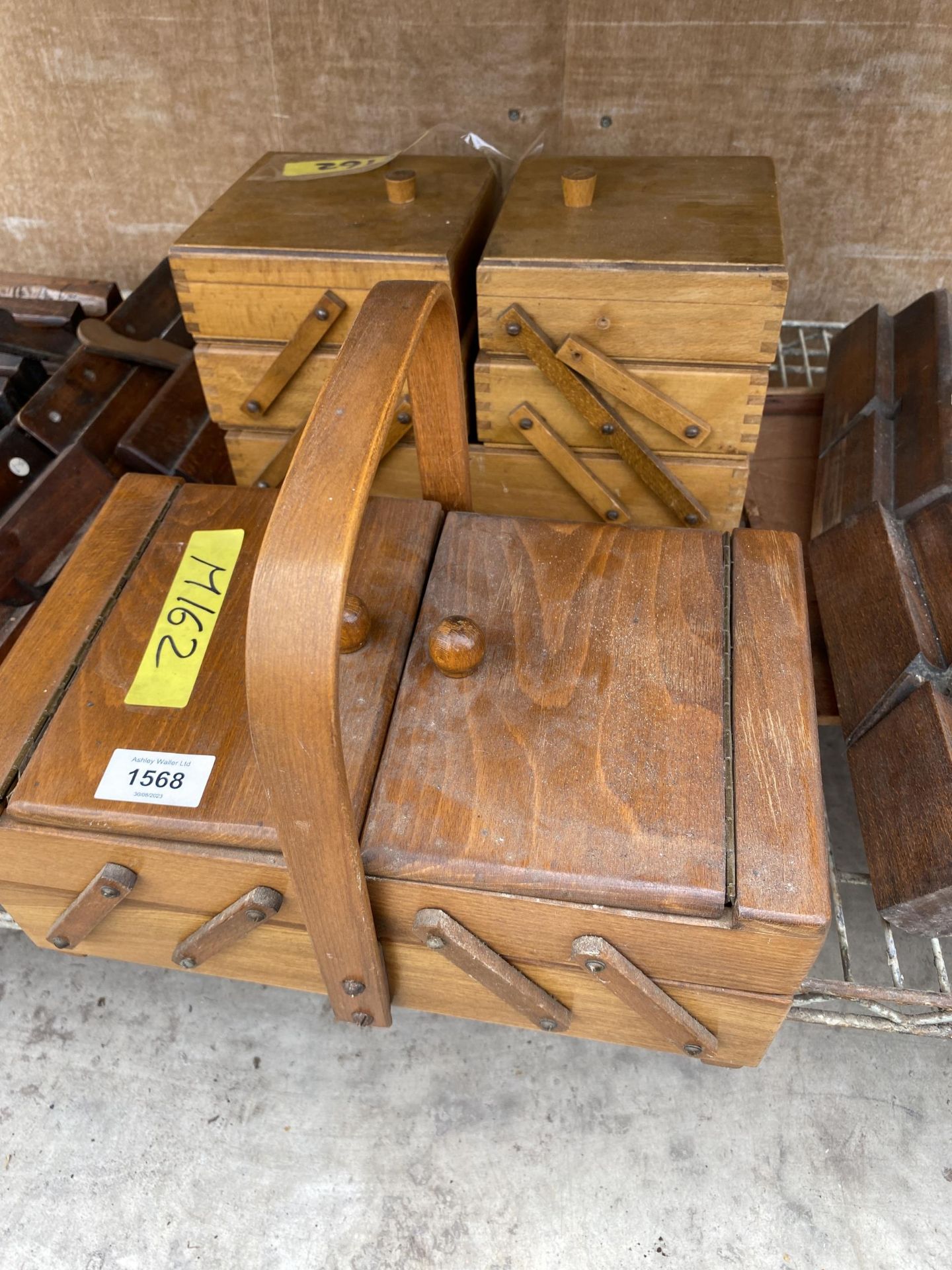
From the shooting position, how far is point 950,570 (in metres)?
1.01

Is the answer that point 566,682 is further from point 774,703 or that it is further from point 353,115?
point 353,115

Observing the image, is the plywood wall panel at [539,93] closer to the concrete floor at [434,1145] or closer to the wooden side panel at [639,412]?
the wooden side panel at [639,412]

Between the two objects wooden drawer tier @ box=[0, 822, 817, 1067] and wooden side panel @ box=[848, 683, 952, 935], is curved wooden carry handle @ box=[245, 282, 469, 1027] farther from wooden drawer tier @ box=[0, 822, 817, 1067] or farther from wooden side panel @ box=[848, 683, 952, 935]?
wooden side panel @ box=[848, 683, 952, 935]

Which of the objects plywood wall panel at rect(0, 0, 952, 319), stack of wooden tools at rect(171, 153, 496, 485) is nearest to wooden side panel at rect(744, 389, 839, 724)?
plywood wall panel at rect(0, 0, 952, 319)

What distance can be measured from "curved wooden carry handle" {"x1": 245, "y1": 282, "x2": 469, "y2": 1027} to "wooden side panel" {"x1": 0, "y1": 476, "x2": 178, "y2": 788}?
0.35 meters

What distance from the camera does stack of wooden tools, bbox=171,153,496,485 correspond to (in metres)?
1.14

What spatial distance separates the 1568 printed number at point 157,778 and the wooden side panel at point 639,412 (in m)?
0.70

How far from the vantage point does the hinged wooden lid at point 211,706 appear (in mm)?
776

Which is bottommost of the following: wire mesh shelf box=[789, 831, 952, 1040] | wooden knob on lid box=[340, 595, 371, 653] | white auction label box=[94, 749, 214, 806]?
wire mesh shelf box=[789, 831, 952, 1040]

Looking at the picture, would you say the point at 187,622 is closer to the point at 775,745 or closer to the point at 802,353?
the point at 775,745

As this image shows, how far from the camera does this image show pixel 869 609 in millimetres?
1067

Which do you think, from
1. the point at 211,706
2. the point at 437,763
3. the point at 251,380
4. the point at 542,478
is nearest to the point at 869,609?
the point at 542,478

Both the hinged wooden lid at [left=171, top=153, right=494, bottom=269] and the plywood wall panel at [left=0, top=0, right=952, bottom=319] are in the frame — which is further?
the plywood wall panel at [left=0, top=0, right=952, bottom=319]

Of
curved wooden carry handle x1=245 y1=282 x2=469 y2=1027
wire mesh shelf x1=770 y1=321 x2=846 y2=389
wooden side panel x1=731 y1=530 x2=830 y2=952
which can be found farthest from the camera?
wire mesh shelf x1=770 y1=321 x2=846 y2=389
